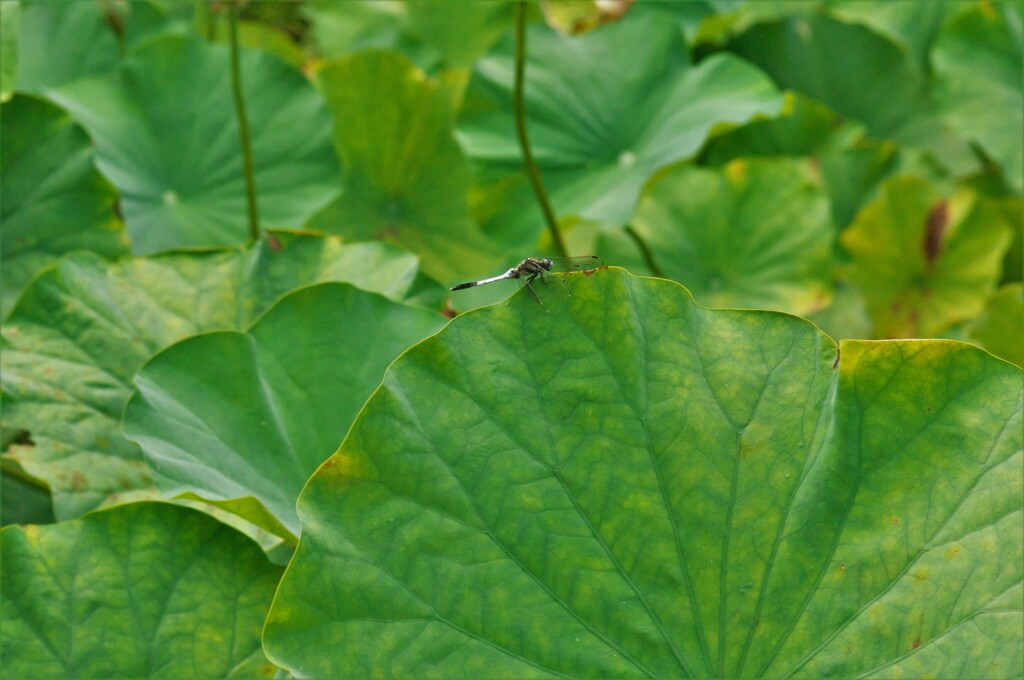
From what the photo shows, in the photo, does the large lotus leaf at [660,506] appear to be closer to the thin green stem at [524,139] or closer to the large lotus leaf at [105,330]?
the large lotus leaf at [105,330]

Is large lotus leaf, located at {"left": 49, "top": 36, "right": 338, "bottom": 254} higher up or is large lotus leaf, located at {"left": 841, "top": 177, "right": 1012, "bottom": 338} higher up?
large lotus leaf, located at {"left": 49, "top": 36, "right": 338, "bottom": 254}

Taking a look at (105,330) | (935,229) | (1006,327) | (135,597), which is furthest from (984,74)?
(135,597)

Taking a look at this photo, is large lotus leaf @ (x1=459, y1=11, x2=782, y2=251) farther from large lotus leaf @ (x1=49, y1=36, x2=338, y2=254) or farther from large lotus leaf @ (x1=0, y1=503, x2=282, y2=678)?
large lotus leaf @ (x1=0, y1=503, x2=282, y2=678)

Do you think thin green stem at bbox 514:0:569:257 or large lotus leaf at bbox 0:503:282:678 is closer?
large lotus leaf at bbox 0:503:282:678

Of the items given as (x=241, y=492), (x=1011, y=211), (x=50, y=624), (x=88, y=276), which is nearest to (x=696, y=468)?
(x=241, y=492)

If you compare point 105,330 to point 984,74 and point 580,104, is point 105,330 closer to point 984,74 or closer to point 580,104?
point 580,104

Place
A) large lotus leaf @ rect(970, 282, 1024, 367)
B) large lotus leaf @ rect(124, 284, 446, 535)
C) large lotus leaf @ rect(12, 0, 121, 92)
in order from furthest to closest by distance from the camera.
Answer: large lotus leaf @ rect(12, 0, 121, 92)
large lotus leaf @ rect(970, 282, 1024, 367)
large lotus leaf @ rect(124, 284, 446, 535)

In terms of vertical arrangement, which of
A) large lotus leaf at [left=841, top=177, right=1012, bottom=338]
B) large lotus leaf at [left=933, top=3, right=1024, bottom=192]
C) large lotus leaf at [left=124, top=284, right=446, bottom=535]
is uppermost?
large lotus leaf at [left=124, top=284, right=446, bottom=535]

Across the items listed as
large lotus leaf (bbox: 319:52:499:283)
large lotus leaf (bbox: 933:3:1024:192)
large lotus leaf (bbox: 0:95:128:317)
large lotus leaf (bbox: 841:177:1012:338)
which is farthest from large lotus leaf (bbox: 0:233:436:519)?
large lotus leaf (bbox: 933:3:1024:192)
